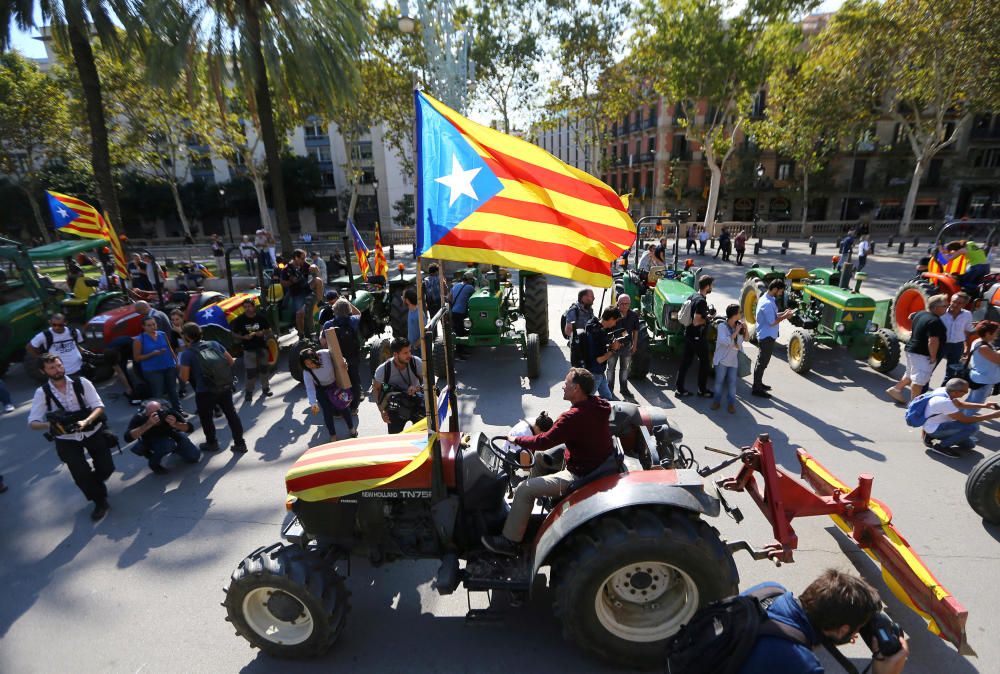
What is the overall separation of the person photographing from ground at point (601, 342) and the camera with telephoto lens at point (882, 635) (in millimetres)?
3835

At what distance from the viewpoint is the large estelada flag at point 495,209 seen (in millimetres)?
2779

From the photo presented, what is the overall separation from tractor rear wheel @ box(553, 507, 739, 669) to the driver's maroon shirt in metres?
0.40

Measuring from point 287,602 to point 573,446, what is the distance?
2128 mm

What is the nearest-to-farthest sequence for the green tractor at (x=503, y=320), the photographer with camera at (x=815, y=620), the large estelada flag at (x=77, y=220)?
the photographer with camera at (x=815, y=620), the green tractor at (x=503, y=320), the large estelada flag at (x=77, y=220)

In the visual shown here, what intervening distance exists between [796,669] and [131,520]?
5.55 meters

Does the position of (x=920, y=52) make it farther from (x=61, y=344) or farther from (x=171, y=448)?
(x=61, y=344)

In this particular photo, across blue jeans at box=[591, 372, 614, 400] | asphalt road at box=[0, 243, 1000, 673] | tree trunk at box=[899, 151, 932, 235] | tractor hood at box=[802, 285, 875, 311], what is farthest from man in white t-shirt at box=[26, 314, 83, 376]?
tree trunk at box=[899, 151, 932, 235]

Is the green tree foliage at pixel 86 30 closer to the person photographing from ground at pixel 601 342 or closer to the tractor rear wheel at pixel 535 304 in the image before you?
the tractor rear wheel at pixel 535 304

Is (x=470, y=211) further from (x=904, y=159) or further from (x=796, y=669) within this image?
(x=904, y=159)

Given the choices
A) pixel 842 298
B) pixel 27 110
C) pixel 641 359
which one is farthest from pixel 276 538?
pixel 27 110

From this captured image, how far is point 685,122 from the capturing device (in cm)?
2247

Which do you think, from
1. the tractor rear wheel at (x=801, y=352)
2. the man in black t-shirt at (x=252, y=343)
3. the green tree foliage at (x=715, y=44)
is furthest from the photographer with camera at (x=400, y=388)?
the green tree foliage at (x=715, y=44)

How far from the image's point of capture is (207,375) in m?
5.41

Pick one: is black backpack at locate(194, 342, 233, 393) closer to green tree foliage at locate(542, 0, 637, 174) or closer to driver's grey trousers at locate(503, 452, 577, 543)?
driver's grey trousers at locate(503, 452, 577, 543)
